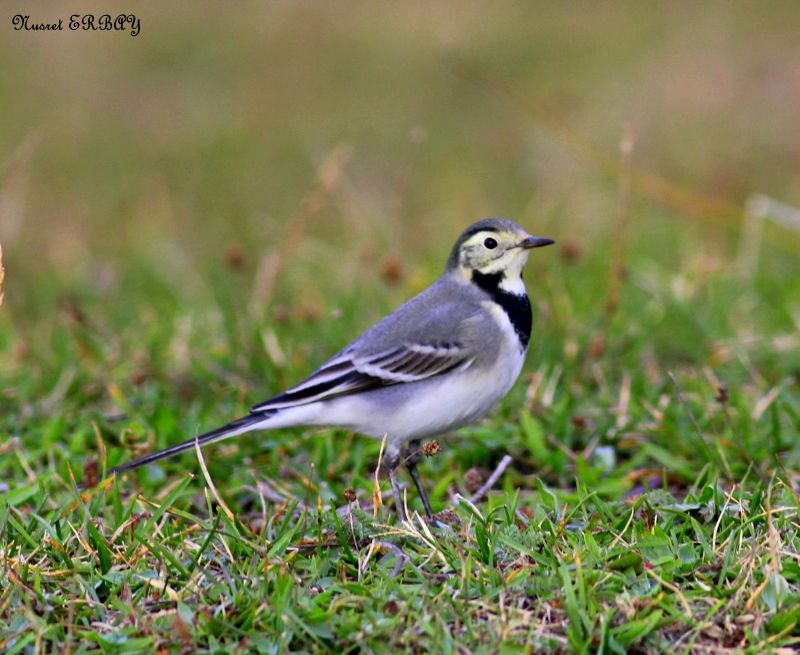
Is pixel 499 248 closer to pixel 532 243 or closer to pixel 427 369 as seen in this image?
pixel 532 243

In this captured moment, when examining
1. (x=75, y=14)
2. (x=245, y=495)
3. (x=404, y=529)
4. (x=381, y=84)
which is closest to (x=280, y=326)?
(x=245, y=495)

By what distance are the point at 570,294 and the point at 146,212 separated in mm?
4820

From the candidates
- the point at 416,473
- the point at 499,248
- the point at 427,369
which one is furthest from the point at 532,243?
the point at 416,473

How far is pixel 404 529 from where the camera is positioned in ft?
14.7

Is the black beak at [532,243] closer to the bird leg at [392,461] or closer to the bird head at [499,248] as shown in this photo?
the bird head at [499,248]

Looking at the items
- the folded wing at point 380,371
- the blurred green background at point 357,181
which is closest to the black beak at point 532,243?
the folded wing at point 380,371

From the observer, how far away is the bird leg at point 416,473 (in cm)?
523

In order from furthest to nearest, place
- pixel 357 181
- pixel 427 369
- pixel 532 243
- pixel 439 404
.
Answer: pixel 357 181 → pixel 532 243 → pixel 427 369 → pixel 439 404

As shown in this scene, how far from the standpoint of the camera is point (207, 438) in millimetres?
5238

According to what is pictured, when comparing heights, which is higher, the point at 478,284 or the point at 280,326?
the point at 478,284

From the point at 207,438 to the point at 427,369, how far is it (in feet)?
3.35

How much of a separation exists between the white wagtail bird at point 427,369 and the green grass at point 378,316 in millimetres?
375

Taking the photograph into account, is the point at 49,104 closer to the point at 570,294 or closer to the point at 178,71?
the point at 178,71

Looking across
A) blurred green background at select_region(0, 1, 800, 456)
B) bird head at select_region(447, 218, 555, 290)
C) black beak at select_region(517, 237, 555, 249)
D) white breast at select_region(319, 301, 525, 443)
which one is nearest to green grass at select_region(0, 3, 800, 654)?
blurred green background at select_region(0, 1, 800, 456)
